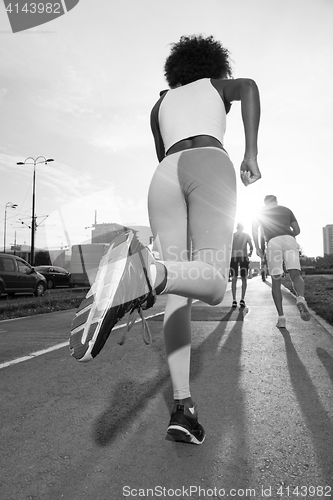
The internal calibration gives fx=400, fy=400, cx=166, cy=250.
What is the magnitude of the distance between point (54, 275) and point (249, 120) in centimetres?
2480

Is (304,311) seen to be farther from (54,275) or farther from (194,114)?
(54,275)

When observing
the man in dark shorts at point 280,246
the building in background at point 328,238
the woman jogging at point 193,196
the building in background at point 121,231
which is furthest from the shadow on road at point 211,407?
the building in background at point 328,238

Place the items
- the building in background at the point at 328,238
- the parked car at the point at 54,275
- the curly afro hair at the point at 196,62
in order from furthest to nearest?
the building in background at the point at 328,238, the parked car at the point at 54,275, the curly afro hair at the point at 196,62

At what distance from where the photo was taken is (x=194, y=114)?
212 cm

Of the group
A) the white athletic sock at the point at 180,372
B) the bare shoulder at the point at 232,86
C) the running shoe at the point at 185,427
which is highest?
the bare shoulder at the point at 232,86

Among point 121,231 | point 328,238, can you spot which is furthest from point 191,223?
point 328,238

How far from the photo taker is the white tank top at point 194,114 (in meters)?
2.11

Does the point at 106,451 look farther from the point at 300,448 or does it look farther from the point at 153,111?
the point at 153,111

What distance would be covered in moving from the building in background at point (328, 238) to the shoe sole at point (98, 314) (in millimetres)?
163689

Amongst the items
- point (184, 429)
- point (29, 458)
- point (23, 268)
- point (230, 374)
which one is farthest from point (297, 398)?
point (23, 268)

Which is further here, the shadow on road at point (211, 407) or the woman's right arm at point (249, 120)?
the woman's right arm at point (249, 120)

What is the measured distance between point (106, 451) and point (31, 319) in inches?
219

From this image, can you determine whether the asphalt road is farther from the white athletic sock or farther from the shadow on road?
the white athletic sock

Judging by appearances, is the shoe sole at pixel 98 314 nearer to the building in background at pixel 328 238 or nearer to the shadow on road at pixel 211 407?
the shadow on road at pixel 211 407
